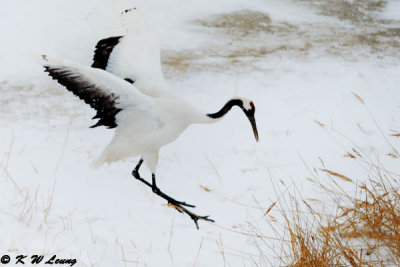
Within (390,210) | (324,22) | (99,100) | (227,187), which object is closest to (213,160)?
(227,187)

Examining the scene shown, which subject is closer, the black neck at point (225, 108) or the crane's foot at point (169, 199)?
the black neck at point (225, 108)

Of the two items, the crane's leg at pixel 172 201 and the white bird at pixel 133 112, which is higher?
the white bird at pixel 133 112

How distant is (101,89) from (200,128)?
79.0 inches

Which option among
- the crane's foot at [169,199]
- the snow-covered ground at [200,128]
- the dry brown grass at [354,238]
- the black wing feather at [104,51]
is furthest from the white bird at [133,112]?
the dry brown grass at [354,238]

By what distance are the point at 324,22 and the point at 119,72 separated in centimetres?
519

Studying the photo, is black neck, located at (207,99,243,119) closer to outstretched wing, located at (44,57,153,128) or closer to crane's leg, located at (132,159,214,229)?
outstretched wing, located at (44,57,153,128)

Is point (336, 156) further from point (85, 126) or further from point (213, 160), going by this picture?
point (85, 126)

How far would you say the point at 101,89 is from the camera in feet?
8.38

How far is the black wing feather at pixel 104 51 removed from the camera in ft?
10.9

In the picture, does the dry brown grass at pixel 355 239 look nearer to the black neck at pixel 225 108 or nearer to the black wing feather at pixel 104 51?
the black neck at pixel 225 108

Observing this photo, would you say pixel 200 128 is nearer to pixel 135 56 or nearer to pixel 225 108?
pixel 135 56

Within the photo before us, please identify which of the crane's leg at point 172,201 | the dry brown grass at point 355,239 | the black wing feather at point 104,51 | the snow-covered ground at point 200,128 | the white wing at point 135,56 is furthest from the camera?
the black wing feather at point 104,51

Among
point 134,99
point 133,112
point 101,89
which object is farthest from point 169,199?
point 101,89

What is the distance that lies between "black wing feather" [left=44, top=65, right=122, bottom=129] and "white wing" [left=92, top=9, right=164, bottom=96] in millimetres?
385
